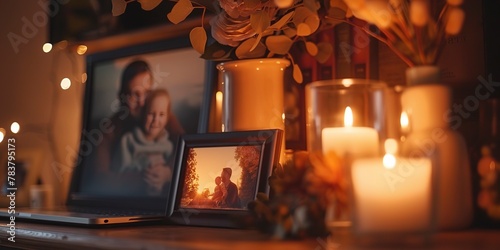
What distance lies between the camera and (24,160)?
4.66 ft

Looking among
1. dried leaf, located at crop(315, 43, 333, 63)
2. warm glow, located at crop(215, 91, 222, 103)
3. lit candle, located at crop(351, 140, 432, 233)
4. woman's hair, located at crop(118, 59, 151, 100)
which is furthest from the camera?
woman's hair, located at crop(118, 59, 151, 100)

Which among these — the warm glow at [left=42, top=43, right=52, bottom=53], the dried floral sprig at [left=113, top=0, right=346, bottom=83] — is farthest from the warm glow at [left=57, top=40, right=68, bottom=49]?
the dried floral sprig at [left=113, top=0, right=346, bottom=83]

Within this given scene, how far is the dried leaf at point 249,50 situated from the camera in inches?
37.2

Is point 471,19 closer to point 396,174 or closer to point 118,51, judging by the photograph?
point 396,174

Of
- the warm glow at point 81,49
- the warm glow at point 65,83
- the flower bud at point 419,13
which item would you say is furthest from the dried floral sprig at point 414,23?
the warm glow at point 65,83

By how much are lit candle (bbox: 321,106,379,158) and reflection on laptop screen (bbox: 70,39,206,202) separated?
45 centimetres

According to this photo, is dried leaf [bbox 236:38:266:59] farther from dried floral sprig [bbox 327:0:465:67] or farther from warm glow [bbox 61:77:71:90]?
warm glow [bbox 61:77:71:90]

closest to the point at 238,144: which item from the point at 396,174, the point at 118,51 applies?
the point at 396,174

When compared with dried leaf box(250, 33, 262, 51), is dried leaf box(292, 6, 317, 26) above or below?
above

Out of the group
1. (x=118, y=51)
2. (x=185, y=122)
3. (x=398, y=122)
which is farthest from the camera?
(x=118, y=51)

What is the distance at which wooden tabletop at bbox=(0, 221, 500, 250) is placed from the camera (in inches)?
24.6

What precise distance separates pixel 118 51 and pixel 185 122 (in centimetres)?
28

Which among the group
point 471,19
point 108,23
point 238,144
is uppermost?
point 108,23

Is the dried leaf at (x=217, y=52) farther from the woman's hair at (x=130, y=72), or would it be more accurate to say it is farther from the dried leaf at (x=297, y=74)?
the woman's hair at (x=130, y=72)
